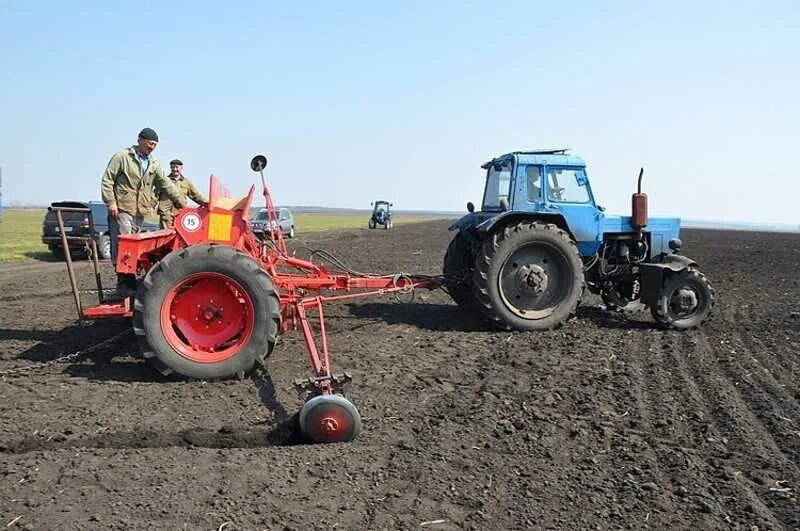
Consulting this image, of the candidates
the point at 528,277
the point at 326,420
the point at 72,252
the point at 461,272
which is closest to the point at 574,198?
the point at 528,277

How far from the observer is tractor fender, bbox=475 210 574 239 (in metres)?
7.42

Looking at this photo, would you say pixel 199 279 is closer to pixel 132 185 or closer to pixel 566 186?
pixel 132 185

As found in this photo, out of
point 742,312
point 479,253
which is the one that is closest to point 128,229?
point 479,253

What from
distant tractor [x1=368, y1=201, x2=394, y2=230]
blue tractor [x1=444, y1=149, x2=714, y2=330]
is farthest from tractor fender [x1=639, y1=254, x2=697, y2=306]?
distant tractor [x1=368, y1=201, x2=394, y2=230]

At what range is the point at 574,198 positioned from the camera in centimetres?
784

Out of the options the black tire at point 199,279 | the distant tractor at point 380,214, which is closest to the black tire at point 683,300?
the black tire at point 199,279

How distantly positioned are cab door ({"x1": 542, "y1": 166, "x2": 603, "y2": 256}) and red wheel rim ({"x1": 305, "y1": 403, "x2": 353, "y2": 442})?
4672 millimetres

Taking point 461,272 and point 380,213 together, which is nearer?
point 461,272

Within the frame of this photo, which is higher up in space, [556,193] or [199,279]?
[556,193]

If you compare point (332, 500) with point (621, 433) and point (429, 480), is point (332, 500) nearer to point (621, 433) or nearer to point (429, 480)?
point (429, 480)

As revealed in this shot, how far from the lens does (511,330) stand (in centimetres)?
739

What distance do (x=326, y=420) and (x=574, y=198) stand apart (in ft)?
16.4

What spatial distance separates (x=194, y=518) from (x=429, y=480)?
49.1 inches

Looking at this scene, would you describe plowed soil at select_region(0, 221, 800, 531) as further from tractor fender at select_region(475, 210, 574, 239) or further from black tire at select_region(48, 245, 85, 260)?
black tire at select_region(48, 245, 85, 260)
